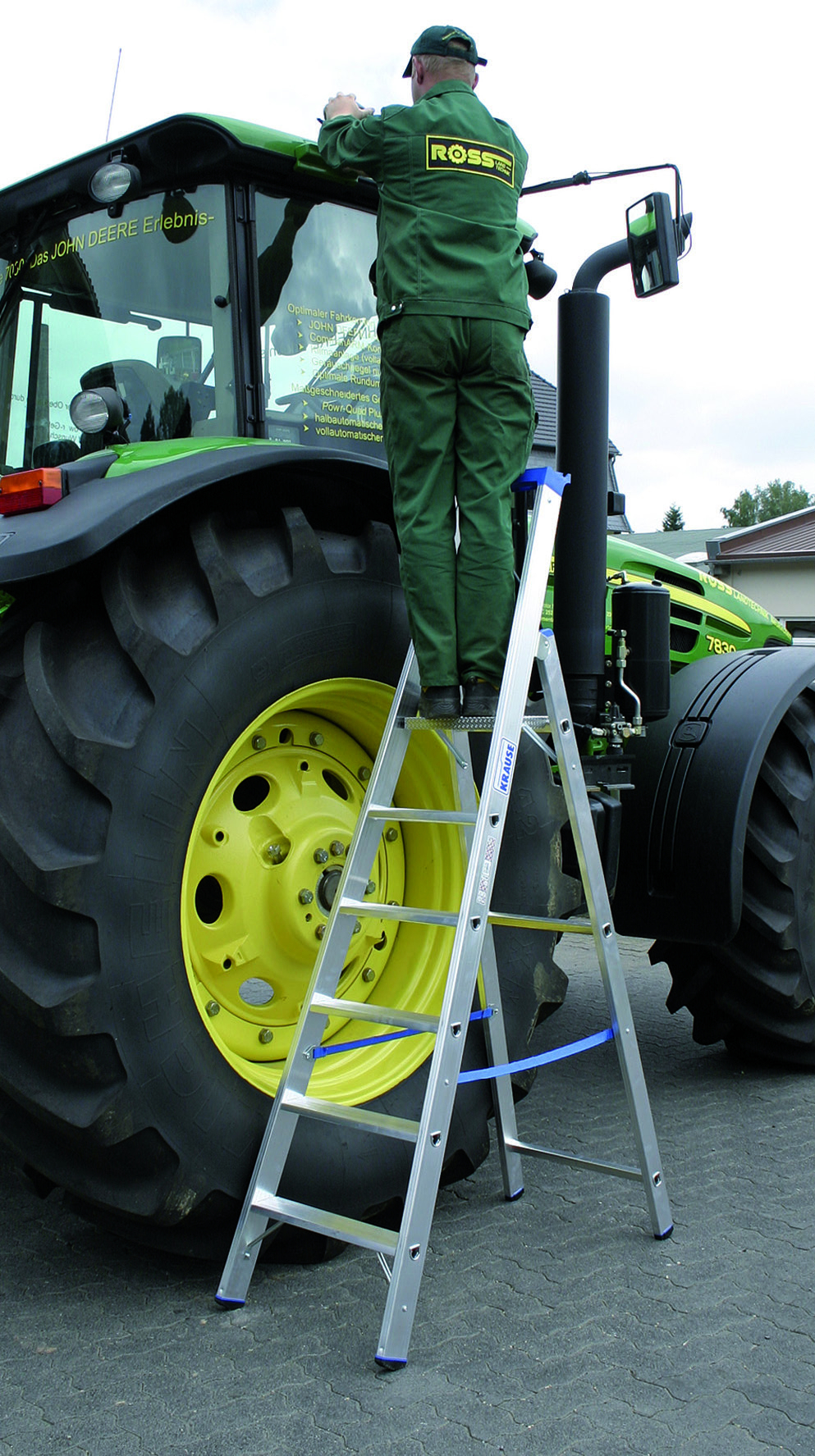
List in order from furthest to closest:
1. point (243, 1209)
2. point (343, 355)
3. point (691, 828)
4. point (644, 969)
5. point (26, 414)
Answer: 1. point (644, 969)
2. point (691, 828)
3. point (26, 414)
4. point (343, 355)
5. point (243, 1209)

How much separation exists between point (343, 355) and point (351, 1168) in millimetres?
2000

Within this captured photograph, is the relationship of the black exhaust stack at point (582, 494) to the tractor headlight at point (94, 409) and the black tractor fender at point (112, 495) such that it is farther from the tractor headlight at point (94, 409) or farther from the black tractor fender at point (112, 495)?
the tractor headlight at point (94, 409)

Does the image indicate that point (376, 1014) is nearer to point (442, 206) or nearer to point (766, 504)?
point (442, 206)

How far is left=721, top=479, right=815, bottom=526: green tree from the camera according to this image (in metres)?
75.4

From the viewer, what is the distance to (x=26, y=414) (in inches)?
133

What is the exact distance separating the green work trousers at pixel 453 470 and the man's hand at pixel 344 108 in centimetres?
54

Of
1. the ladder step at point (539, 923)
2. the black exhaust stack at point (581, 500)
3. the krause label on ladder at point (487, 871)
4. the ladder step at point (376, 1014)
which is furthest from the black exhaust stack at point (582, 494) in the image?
the ladder step at point (376, 1014)

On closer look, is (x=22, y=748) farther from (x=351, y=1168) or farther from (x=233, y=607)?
(x=351, y=1168)

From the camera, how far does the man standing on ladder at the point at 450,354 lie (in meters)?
2.49

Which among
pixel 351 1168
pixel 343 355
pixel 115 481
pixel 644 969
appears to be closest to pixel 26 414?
pixel 343 355

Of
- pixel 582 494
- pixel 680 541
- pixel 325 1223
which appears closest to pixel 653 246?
pixel 582 494

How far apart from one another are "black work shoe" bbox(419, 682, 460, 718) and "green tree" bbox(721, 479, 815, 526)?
76.0 meters

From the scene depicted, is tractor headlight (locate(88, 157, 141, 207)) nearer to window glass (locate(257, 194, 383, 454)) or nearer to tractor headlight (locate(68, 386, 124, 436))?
window glass (locate(257, 194, 383, 454))

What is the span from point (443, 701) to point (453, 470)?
0.49 meters
